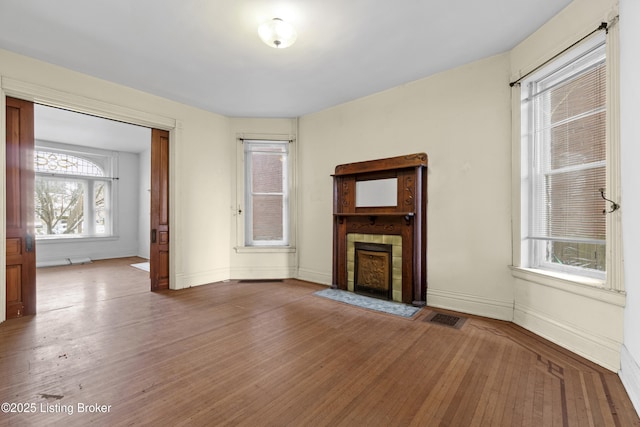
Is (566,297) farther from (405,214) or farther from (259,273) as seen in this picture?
(259,273)

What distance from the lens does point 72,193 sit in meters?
7.27

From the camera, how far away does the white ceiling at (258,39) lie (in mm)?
2334

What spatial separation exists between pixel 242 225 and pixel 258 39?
312cm

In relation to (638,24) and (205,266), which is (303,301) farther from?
(638,24)

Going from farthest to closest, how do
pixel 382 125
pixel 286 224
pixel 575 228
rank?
1. pixel 286 224
2. pixel 382 125
3. pixel 575 228

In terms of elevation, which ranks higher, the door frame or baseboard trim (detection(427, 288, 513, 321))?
the door frame

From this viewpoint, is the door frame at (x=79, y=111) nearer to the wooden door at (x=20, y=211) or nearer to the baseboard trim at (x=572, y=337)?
the wooden door at (x=20, y=211)

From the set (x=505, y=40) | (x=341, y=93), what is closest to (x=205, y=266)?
(x=341, y=93)

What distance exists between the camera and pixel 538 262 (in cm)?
283

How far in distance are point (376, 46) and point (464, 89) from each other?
121 cm

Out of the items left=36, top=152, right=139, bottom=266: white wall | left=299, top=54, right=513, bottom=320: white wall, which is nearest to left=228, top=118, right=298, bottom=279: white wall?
left=299, top=54, right=513, bottom=320: white wall

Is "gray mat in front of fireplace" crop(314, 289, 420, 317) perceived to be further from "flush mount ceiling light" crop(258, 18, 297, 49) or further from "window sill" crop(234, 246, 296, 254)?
"flush mount ceiling light" crop(258, 18, 297, 49)

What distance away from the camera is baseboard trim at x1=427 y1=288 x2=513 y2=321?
300 cm

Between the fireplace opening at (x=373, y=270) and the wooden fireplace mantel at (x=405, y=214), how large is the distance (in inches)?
8.1
